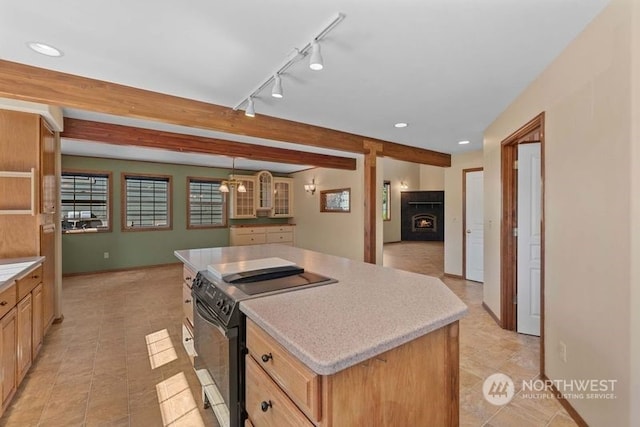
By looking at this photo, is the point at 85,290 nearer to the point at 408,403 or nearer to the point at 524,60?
the point at 408,403

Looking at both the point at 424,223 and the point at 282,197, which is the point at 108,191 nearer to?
the point at 282,197

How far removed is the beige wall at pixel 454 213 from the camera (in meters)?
5.43

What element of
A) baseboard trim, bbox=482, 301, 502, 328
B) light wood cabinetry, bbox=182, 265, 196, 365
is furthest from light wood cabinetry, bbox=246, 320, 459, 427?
baseboard trim, bbox=482, 301, 502, 328

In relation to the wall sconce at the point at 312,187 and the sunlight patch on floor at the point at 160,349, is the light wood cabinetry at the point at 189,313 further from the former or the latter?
the wall sconce at the point at 312,187

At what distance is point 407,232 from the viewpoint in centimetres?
1152

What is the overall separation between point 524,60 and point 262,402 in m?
2.69

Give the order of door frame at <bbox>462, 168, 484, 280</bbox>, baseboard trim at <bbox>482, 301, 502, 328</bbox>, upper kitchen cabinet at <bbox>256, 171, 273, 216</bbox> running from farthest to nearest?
upper kitchen cabinet at <bbox>256, 171, 273, 216</bbox>
door frame at <bbox>462, 168, 484, 280</bbox>
baseboard trim at <bbox>482, 301, 502, 328</bbox>

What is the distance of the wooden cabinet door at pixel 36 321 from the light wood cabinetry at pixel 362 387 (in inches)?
92.1

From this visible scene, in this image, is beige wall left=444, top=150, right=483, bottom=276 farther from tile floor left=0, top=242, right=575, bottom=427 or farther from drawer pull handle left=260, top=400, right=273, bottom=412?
drawer pull handle left=260, top=400, right=273, bottom=412

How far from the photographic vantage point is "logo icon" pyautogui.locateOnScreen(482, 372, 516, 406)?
2.03m

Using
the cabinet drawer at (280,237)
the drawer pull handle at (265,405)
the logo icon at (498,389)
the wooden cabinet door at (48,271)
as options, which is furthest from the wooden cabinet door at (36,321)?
the cabinet drawer at (280,237)

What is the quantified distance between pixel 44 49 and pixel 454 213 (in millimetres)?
5819

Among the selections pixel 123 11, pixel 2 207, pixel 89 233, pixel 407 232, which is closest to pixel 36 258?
pixel 2 207

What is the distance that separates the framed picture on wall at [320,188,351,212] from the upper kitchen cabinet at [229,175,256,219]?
180cm
